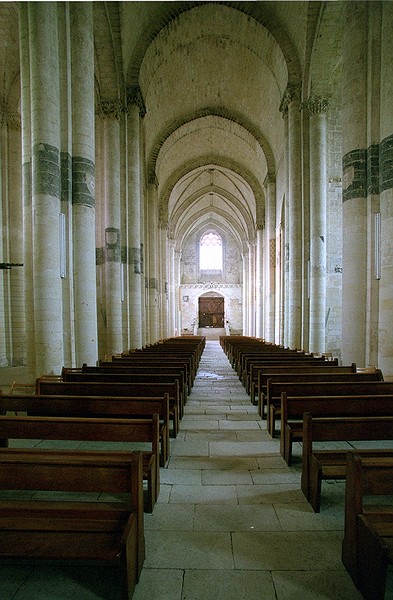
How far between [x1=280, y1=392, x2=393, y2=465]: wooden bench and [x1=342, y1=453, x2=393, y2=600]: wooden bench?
1619 mm

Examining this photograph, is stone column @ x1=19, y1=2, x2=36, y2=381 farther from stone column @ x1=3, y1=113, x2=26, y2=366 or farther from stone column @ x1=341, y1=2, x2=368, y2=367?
stone column @ x1=341, y1=2, x2=368, y2=367

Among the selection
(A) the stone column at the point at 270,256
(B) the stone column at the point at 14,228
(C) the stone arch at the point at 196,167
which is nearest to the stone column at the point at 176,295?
(C) the stone arch at the point at 196,167

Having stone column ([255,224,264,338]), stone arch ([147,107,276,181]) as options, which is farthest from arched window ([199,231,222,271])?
stone arch ([147,107,276,181])

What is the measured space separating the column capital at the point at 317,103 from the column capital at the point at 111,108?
6700mm

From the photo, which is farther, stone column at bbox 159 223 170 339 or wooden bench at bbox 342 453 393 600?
stone column at bbox 159 223 170 339

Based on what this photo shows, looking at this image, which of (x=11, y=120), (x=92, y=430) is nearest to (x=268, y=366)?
(x=92, y=430)

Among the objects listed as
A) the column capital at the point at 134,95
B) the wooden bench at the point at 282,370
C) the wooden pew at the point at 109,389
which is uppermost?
the column capital at the point at 134,95

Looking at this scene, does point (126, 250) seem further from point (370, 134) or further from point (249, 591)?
point (249, 591)

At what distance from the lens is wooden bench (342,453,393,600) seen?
2.00 m

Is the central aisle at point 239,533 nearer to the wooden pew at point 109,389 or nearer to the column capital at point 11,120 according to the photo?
the wooden pew at point 109,389

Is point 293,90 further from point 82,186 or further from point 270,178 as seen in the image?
point 82,186

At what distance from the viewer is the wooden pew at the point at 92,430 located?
10.4 ft

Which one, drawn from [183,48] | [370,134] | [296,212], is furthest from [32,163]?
[183,48]

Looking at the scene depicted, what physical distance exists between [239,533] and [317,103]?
46.0 feet
